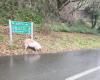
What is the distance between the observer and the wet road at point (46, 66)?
8212 millimetres

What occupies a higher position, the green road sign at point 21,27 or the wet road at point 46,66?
the green road sign at point 21,27

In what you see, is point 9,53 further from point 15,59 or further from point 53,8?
point 53,8

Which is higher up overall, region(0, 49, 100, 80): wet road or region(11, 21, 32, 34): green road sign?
region(11, 21, 32, 34): green road sign

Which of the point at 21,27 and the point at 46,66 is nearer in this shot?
the point at 46,66

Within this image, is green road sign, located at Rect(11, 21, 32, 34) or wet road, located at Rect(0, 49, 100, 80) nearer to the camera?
wet road, located at Rect(0, 49, 100, 80)

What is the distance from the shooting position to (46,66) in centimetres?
969

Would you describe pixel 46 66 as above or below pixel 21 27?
below

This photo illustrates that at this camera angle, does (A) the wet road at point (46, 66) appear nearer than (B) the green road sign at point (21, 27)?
Yes

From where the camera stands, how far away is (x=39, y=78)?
312 inches

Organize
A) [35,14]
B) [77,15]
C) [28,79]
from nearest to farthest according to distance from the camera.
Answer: [28,79] → [35,14] → [77,15]

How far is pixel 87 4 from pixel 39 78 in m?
18.3

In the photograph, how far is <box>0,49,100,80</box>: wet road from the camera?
26.9 ft

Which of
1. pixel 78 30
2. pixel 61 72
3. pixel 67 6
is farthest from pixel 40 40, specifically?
pixel 67 6

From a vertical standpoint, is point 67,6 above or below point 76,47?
above
